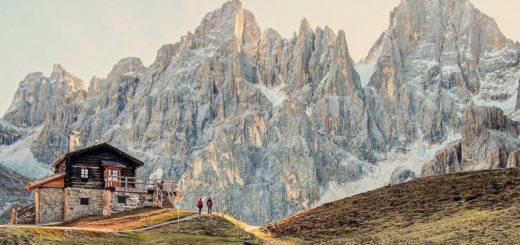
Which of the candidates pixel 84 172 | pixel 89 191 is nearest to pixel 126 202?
pixel 89 191

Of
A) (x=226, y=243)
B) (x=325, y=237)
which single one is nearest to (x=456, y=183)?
(x=325, y=237)

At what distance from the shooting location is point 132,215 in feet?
220

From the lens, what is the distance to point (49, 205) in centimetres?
7312

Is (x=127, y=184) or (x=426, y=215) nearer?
(x=426, y=215)

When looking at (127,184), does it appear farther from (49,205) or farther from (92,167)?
(49,205)

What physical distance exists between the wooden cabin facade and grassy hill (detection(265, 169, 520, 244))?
55.9 ft

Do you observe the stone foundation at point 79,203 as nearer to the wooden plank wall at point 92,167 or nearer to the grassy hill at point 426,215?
the wooden plank wall at point 92,167

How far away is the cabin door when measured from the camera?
74.4m

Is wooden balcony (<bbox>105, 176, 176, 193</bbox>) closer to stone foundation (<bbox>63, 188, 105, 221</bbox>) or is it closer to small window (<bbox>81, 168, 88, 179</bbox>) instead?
stone foundation (<bbox>63, 188, 105, 221</bbox>)

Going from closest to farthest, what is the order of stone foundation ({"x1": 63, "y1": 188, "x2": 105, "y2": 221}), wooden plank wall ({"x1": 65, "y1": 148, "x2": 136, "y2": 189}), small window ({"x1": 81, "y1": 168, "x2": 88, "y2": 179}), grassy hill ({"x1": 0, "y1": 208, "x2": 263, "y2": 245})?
grassy hill ({"x1": 0, "y1": 208, "x2": 263, "y2": 245}) < stone foundation ({"x1": 63, "y1": 188, "x2": 105, "y2": 221}) < wooden plank wall ({"x1": 65, "y1": 148, "x2": 136, "y2": 189}) < small window ({"x1": 81, "y1": 168, "x2": 88, "y2": 179})

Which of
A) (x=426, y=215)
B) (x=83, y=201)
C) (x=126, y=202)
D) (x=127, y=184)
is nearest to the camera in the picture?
(x=426, y=215)

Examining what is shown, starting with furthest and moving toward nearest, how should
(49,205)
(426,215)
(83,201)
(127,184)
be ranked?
(127,184)
(83,201)
(49,205)
(426,215)

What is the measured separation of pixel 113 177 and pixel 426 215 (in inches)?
1414

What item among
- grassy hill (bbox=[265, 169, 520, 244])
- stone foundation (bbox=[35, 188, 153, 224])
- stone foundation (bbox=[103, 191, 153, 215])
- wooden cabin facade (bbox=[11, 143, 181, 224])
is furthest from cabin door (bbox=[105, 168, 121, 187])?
grassy hill (bbox=[265, 169, 520, 244])
